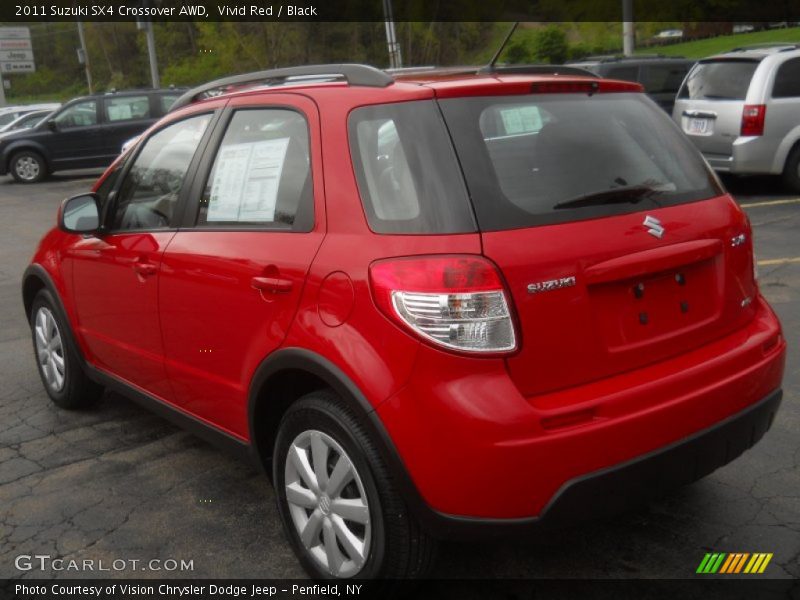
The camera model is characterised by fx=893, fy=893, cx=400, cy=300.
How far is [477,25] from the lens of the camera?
57406 millimetres

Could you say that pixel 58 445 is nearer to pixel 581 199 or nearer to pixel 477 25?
pixel 581 199

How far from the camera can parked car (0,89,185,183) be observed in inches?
750

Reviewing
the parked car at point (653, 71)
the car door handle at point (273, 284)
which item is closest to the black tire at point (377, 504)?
the car door handle at point (273, 284)

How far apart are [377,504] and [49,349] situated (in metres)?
2.93

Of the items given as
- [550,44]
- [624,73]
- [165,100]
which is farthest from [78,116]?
[550,44]

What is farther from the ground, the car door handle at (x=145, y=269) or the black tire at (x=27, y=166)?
the car door handle at (x=145, y=269)

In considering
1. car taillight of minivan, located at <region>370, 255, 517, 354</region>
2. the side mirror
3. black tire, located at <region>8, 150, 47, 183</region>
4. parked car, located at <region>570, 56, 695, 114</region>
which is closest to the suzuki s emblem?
car taillight of minivan, located at <region>370, 255, 517, 354</region>

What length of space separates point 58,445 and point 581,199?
2.95 meters

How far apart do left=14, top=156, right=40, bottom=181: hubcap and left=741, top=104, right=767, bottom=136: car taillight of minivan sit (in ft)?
48.7

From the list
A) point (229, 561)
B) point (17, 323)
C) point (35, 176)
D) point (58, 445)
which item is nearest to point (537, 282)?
point (229, 561)

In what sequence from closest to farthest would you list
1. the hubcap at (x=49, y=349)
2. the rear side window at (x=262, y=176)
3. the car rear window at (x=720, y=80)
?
the rear side window at (x=262, y=176)
the hubcap at (x=49, y=349)
the car rear window at (x=720, y=80)

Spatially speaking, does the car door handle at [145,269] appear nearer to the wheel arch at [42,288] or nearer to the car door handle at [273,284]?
the car door handle at [273,284]

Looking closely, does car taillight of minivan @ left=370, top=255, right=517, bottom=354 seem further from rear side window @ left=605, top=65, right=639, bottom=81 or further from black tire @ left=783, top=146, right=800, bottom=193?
rear side window @ left=605, top=65, right=639, bottom=81

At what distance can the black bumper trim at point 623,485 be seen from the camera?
2455mm
